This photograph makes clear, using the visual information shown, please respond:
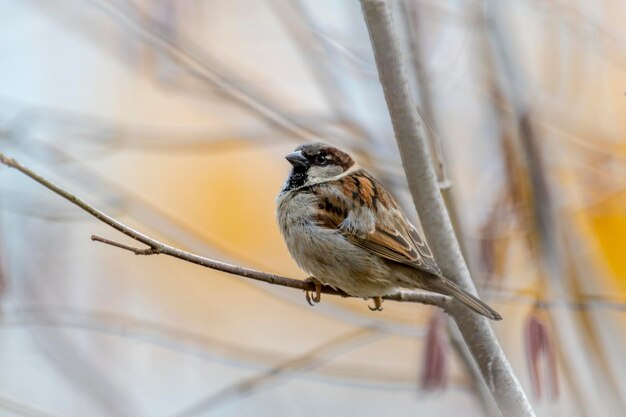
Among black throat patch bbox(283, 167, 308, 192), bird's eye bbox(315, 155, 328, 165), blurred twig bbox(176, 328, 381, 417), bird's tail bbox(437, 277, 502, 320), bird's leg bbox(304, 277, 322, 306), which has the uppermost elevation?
bird's eye bbox(315, 155, 328, 165)

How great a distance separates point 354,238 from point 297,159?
21.2 inches

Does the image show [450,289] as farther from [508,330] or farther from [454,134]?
[454,134]

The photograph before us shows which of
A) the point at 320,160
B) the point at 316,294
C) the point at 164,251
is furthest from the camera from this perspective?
the point at 320,160

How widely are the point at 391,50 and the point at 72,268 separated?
116 inches

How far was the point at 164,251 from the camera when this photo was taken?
7.34 feet

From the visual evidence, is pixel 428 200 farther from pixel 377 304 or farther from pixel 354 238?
pixel 377 304

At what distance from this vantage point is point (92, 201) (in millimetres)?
4016

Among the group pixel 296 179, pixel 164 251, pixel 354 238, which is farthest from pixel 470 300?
pixel 296 179

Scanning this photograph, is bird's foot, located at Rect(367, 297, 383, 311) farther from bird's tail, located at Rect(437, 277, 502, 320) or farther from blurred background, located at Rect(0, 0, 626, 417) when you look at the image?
bird's tail, located at Rect(437, 277, 502, 320)

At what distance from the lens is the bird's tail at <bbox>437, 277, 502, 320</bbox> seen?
2.44 m

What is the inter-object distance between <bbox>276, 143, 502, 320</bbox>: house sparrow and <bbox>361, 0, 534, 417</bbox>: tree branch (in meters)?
0.38

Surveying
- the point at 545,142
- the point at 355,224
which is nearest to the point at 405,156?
the point at 355,224

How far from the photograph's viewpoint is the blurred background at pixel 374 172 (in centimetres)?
277

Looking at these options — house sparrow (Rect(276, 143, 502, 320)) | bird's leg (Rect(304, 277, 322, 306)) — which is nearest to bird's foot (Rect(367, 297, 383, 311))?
house sparrow (Rect(276, 143, 502, 320))
